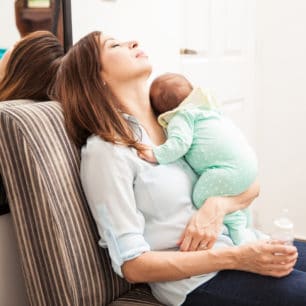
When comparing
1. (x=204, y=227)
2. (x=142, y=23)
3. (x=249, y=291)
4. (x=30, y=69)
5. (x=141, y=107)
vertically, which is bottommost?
(x=249, y=291)

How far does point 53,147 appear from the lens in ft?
4.22

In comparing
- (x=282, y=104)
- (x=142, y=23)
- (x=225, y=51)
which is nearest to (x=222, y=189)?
(x=142, y=23)

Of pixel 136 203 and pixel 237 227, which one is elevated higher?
pixel 136 203

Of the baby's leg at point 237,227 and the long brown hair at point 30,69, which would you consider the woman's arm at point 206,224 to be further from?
the long brown hair at point 30,69

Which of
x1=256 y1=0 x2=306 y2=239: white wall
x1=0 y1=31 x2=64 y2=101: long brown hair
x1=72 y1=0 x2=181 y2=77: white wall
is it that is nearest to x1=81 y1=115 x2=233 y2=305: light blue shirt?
x1=0 y1=31 x2=64 y2=101: long brown hair

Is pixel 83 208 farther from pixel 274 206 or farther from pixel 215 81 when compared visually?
pixel 274 206

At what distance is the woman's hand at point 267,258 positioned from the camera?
1260 mm

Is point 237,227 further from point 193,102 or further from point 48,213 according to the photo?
point 48,213

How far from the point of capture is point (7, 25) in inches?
56.9

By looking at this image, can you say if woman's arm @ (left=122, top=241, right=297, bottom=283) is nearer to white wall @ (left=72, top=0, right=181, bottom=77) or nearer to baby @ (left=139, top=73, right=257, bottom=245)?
baby @ (left=139, top=73, right=257, bottom=245)

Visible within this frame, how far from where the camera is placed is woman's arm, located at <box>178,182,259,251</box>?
1332 millimetres

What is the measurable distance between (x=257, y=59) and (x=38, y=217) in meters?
2.13

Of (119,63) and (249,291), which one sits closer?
(249,291)

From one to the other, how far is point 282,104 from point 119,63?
5.97ft
